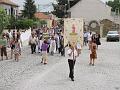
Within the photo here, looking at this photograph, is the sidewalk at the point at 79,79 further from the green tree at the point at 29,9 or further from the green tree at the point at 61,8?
the green tree at the point at 61,8

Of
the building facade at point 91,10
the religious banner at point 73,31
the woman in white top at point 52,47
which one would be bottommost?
the woman in white top at point 52,47

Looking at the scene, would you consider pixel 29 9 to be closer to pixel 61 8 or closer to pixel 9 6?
pixel 61 8

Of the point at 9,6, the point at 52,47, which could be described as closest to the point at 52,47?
the point at 52,47

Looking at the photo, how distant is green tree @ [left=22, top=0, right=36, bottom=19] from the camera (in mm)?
93312

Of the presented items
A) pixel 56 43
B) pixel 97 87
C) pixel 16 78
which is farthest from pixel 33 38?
pixel 97 87

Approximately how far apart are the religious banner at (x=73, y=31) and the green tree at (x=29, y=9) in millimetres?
73174

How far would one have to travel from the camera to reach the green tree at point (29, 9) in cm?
9331

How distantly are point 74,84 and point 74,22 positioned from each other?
2.72m

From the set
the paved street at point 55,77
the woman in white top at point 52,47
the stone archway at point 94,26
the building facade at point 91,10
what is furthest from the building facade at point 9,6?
the paved street at point 55,77

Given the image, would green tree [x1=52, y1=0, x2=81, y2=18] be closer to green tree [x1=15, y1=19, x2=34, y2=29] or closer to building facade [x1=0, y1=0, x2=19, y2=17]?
building facade [x1=0, y1=0, x2=19, y2=17]

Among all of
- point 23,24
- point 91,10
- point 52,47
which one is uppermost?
point 91,10

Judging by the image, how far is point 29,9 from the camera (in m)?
94.6

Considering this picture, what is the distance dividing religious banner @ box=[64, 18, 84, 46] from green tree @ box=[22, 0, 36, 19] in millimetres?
73174

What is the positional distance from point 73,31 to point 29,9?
76.7 m
